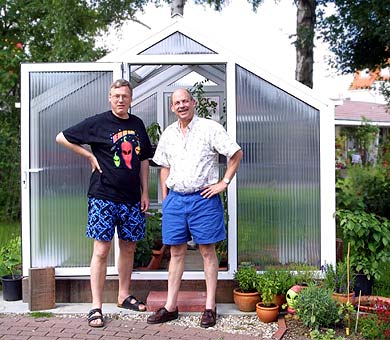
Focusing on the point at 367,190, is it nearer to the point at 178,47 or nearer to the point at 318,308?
the point at 178,47

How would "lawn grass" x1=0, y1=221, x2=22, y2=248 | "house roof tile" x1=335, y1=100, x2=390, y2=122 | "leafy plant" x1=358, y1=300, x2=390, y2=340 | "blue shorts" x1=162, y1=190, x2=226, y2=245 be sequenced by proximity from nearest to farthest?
"leafy plant" x1=358, y1=300, x2=390, y2=340, "blue shorts" x1=162, y1=190, x2=226, y2=245, "lawn grass" x1=0, y1=221, x2=22, y2=248, "house roof tile" x1=335, y1=100, x2=390, y2=122

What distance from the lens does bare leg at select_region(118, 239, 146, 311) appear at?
468 cm

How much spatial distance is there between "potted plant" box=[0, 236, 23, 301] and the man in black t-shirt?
1.02 meters

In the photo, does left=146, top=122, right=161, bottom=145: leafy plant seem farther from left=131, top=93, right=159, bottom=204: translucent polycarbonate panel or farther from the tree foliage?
the tree foliage

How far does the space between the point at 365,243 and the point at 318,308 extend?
1.02 metres

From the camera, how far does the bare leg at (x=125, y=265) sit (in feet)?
15.4

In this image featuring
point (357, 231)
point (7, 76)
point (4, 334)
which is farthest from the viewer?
point (7, 76)

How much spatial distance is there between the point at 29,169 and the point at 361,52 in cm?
678

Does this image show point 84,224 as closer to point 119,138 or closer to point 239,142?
point 119,138

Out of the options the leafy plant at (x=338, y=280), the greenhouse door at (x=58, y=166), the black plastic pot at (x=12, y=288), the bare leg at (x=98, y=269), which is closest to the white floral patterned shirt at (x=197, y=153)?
the bare leg at (x=98, y=269)

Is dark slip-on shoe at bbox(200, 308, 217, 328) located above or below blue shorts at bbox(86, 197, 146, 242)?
below

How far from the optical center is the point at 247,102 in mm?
4996

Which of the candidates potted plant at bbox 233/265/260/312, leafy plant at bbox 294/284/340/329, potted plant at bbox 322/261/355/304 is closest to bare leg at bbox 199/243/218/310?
potted plant at bbox 233/265/260/312

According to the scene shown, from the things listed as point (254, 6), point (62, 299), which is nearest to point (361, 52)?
point (254, 6)
